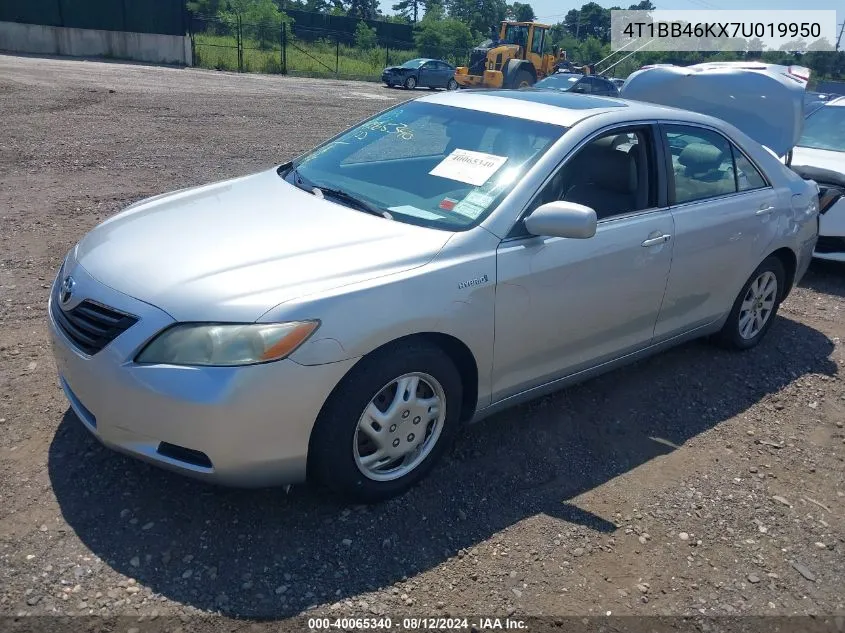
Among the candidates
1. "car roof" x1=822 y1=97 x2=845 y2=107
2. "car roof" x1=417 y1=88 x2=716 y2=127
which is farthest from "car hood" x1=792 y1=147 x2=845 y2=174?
"car roof" x1=417 y1=88 x2=716 y2=127

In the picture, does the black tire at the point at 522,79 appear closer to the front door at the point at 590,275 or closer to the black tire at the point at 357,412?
the front door at the point at 590,275

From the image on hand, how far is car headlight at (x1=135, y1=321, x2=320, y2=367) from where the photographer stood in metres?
2.66

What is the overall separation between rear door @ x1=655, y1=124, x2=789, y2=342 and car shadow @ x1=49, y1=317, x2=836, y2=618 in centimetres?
70

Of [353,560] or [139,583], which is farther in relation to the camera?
[353,560]

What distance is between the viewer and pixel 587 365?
153 inches

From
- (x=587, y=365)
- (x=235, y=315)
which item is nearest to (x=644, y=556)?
(x=587, y=365)

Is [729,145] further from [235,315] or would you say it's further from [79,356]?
[79,356]

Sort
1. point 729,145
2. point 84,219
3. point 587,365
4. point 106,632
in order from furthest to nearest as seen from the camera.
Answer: point 84,219 < point 729,145 < point 587,365 < point 106,632

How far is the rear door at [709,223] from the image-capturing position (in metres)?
4.16

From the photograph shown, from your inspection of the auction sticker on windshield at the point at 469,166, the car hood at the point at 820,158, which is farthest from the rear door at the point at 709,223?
the car hood at the point at 820,158

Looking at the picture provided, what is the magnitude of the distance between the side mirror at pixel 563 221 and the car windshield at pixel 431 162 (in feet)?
0.73

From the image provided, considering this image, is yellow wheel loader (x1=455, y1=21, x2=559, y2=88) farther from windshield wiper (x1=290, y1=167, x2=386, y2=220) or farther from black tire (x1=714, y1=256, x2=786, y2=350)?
windshield wiper (x1=290, y1=167, x2=386, y2=220)

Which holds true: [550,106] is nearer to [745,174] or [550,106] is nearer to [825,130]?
[745,174]

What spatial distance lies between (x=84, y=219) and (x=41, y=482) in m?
4.08
